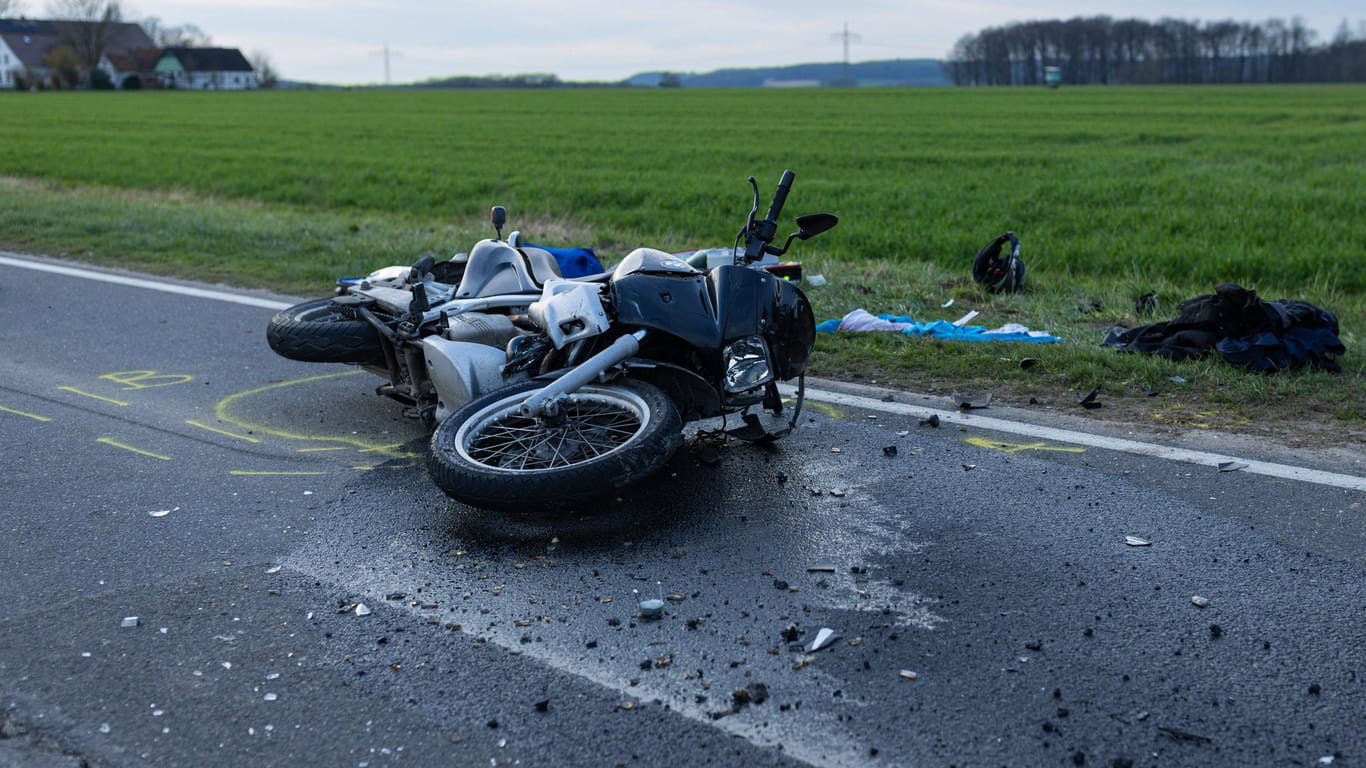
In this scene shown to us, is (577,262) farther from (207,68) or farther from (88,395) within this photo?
(207,68)

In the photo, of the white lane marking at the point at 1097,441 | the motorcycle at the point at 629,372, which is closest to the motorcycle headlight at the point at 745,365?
the motorcycle at the point at 629,372

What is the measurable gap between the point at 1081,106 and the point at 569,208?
147ft

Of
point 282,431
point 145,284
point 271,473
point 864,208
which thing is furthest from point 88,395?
point 864,208

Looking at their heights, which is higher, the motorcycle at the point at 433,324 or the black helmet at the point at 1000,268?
the motorcycle at the point at 433,324

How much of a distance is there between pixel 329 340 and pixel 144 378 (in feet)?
4.82

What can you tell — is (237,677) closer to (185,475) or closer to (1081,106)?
(185,475)

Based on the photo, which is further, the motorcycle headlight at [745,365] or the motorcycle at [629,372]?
the motorcycle headlight at [745,365]

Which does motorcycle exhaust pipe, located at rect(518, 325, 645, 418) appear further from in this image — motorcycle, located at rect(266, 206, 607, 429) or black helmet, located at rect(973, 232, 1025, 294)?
black helmet, located at rect(973, 232, 1025, 294)

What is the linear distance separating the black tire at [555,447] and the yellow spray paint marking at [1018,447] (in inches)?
63.6

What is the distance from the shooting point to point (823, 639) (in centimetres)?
351

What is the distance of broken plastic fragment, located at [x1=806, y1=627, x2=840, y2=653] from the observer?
3.47 meters

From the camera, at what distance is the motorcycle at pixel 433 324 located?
5.25 m

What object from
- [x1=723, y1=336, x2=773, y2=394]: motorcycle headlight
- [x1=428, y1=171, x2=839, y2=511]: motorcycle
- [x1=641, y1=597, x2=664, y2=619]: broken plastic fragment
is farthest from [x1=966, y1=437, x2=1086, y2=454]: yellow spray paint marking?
[x1=641, y1=597, x2=664, y2=619]: broken plastic fragment

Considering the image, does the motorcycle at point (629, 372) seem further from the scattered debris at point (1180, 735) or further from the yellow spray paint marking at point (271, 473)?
the scattered debris at point (1180, 735)
